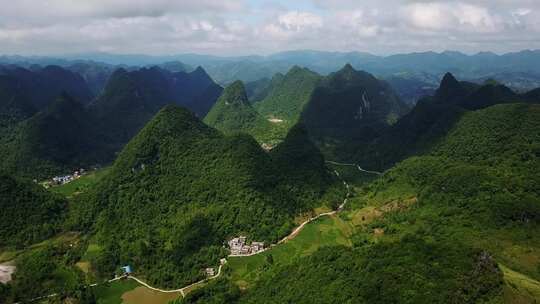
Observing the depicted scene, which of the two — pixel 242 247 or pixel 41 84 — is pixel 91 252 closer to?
pixel 242 247

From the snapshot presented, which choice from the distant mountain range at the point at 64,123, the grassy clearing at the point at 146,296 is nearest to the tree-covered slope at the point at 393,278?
the grassy clearing at the point at 146,296

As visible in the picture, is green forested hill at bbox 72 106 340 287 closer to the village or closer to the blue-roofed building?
the blue-roofed building

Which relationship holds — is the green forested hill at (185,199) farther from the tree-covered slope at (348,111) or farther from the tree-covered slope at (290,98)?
the tree-covered slope at (290,98)

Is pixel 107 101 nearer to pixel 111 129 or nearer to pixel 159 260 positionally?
pixel 111 129

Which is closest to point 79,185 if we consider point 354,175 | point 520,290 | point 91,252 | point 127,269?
point 91,252

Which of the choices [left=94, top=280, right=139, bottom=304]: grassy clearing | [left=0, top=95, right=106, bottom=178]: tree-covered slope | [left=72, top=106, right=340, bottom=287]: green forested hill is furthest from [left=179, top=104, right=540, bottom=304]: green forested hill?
[left=0, top=95, right=106, bottom=178]: tree-covered slope

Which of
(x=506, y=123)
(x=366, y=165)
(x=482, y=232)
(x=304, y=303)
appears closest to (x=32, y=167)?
(x=366, y=165)
